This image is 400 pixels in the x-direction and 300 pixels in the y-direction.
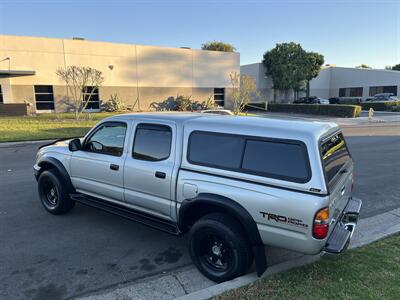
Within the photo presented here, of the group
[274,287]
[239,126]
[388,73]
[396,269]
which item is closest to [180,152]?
[239,126]

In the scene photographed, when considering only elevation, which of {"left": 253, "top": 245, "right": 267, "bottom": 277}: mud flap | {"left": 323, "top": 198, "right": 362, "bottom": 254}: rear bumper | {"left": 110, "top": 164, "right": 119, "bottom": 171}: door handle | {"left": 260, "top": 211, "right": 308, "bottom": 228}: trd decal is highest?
{"left": 110, "top": 164, "right": 119, "bottom": 171}: door handle

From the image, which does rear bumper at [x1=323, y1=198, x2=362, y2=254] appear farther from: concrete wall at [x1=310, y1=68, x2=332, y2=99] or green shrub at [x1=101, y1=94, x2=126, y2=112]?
concrete wall at [x1=310, y1=68, x2=332, y2=99]

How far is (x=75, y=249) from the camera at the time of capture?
390cm

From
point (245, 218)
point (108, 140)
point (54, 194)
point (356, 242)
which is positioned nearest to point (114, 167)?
point (108, 140)

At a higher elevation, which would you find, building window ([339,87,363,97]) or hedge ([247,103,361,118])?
building window ([339,87,363,97])

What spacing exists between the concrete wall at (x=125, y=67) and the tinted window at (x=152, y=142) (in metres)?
24.1

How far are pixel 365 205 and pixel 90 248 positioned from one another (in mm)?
4681

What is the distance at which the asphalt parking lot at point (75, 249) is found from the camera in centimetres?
322

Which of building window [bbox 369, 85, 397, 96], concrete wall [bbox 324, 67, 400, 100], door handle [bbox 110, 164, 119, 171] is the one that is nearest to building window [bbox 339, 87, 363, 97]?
concrete wall [bbox 324, 67, 400, 100]

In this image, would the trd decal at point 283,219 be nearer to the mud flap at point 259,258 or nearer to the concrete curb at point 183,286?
the mud flap at point 259,258

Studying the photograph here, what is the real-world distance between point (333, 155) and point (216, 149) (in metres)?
1.24

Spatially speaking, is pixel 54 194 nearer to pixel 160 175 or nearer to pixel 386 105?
pixel 160 175

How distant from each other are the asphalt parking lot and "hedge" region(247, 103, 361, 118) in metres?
22.7

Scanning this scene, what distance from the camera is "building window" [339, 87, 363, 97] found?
4875 centimetres
